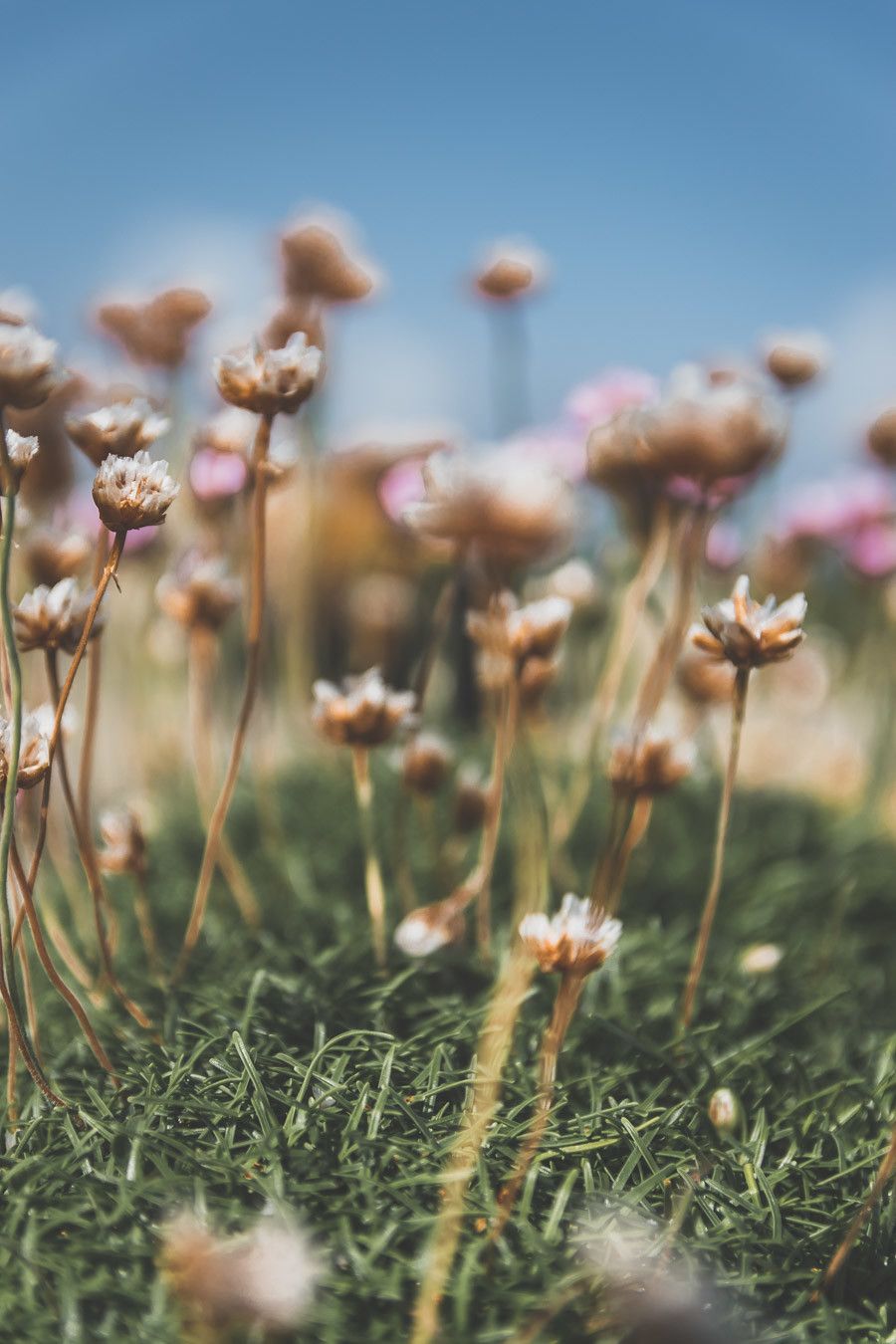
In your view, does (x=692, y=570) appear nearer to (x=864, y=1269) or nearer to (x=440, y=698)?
(x=864, y=1269)

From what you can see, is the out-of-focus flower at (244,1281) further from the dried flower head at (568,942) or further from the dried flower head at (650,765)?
the dried flower head at (650,765)

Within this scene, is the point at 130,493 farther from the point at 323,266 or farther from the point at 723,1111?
the point at 323,266

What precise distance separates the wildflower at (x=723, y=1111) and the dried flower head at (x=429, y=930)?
9.1 inches

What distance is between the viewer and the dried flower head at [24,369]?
54 centimetres

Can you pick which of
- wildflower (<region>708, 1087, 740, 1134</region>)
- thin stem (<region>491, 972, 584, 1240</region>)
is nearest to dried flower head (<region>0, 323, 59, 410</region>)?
thin stem (<region>491, 972, 584, 1240</region>)

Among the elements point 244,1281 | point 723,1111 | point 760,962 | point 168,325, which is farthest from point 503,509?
point 168,325

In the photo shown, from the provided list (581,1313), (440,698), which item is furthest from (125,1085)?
(440,698)

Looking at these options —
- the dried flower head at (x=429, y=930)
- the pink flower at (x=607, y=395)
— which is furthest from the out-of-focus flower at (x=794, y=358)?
the dried flower head at (x=429, y=930)

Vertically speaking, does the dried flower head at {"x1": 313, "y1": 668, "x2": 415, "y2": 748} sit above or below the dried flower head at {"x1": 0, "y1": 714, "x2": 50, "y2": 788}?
below

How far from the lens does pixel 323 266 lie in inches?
51.6

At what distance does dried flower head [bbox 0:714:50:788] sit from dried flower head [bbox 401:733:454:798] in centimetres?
36

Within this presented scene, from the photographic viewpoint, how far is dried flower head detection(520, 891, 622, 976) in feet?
2.11

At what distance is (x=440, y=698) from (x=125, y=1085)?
6.12ft

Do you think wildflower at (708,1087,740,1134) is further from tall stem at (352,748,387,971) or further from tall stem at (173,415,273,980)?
tall stem at (173,415,273,980)
